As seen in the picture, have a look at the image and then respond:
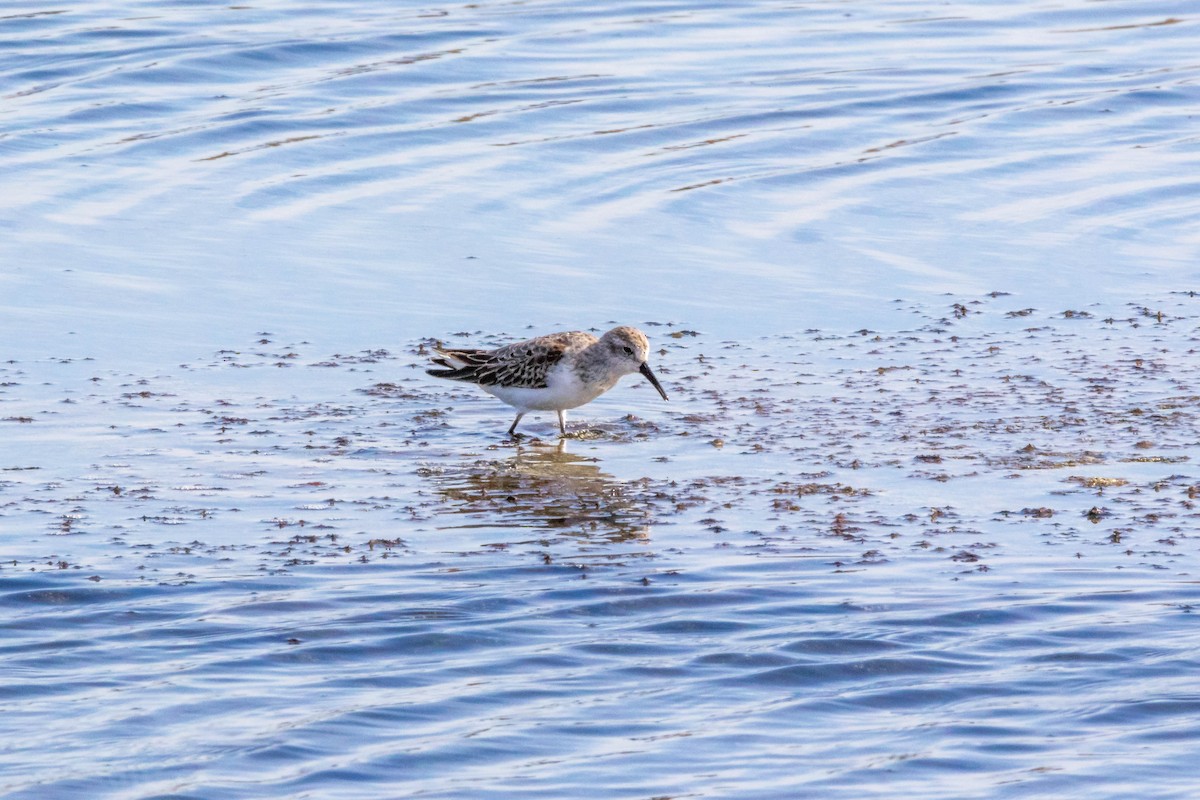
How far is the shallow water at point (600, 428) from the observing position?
768cm

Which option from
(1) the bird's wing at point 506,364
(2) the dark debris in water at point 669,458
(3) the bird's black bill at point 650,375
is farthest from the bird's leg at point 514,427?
(3) the bird's black bill at point 650,375

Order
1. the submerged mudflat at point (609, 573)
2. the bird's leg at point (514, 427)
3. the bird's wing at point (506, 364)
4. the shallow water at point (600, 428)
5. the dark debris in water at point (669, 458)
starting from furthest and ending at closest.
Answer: the bird's leg at point (514, 427), the bird's wing at point (506, 364), the dark debris in water at point (669, 458), the shallow water at point (600, 428), the submerged mudflat at point (609, 573)

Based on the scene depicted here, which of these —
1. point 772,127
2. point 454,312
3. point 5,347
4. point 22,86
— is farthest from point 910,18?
point 5,347

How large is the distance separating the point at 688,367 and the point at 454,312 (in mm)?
2342

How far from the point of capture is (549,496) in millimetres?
11133

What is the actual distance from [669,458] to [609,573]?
2.45 meters

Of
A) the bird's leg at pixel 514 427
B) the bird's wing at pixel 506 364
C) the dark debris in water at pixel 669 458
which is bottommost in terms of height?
the bird's leg at pixel 514 427

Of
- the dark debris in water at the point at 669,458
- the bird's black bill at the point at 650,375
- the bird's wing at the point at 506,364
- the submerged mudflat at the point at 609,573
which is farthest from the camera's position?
the bird's black bill at the point at 650,375

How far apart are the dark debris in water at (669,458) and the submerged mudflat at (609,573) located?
0.11 ft

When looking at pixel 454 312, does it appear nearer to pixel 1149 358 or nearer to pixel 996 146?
pixel 1149 358

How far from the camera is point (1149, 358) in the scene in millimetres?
13703

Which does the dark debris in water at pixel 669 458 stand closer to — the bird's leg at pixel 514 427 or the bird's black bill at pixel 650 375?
the bird's leg at pixel 514 427

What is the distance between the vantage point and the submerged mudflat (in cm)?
753

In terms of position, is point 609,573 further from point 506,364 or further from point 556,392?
point 506,364
